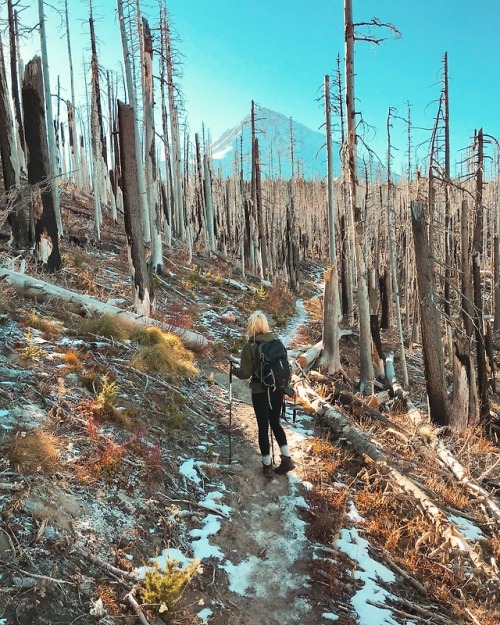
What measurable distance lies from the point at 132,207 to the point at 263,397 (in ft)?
15.3

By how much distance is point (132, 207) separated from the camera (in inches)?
300

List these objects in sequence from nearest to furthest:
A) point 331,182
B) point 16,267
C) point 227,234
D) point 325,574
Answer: point 325,574
point 16,267
point 331,182
point 227,234

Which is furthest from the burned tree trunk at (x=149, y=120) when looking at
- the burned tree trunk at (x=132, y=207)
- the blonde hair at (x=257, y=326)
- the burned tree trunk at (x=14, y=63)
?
the blonde hair at (x=257, y=326)

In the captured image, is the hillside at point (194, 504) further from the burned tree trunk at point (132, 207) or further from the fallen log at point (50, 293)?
the burned tree trunk at point (132, 207)

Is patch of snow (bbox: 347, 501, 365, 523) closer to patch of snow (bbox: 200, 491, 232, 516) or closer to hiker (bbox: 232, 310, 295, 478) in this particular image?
hiker (bbox: 232, 310, 295, 478)

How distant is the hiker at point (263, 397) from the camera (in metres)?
4.56

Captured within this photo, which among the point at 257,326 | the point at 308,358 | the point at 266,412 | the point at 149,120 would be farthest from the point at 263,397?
the point at 149,120

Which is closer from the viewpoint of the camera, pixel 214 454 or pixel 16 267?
pixel 214 454

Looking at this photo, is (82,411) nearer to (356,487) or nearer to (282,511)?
(282,511)

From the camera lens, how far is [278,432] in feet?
15.3

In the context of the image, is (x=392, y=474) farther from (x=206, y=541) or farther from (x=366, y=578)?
(x=206, y=541)

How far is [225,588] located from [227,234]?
2825 cm

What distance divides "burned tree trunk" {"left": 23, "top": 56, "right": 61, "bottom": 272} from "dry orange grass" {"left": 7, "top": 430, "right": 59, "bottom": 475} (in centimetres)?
563

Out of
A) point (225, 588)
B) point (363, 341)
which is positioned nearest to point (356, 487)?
point (225, 588)
